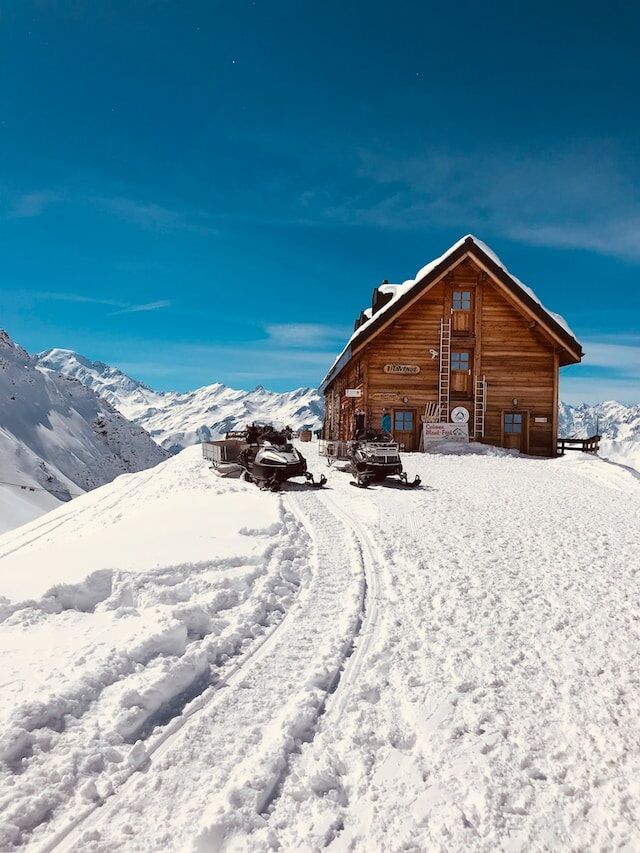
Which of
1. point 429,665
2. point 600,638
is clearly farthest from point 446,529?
point 429,665

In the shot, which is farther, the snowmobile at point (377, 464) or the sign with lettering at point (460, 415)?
the sign with lettering at point (460, 415)

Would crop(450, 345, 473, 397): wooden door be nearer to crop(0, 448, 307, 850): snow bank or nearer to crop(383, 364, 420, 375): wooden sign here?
crop(383, 364, 420, 375): wooden sign

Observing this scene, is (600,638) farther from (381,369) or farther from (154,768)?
(381,369)

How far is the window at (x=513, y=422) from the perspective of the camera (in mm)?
24125

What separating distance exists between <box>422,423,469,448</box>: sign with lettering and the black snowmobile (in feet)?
34.4

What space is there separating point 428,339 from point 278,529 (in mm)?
17940

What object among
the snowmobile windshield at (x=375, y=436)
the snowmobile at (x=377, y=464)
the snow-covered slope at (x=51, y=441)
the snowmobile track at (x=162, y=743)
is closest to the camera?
the snowmobile track at (x=162, y=743)

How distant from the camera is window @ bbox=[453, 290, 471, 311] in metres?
24.3

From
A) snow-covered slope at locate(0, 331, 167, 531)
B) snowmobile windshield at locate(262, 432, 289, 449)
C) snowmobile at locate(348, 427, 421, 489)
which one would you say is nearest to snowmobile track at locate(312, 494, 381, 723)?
snowmobile at locate(348, 427, 421, 489)

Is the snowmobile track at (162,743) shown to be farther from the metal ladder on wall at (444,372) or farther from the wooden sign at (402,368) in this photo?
the metal ladder on wall at (444,372)

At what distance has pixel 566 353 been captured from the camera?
941 inches

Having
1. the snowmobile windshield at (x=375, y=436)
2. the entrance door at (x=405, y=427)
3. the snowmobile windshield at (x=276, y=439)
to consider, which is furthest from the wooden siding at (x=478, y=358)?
the snowmobile windshield at (x=276, y=439)

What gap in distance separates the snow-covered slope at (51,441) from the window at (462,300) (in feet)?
146

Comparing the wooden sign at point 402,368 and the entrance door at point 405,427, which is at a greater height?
the wooden sign at point 402,368
